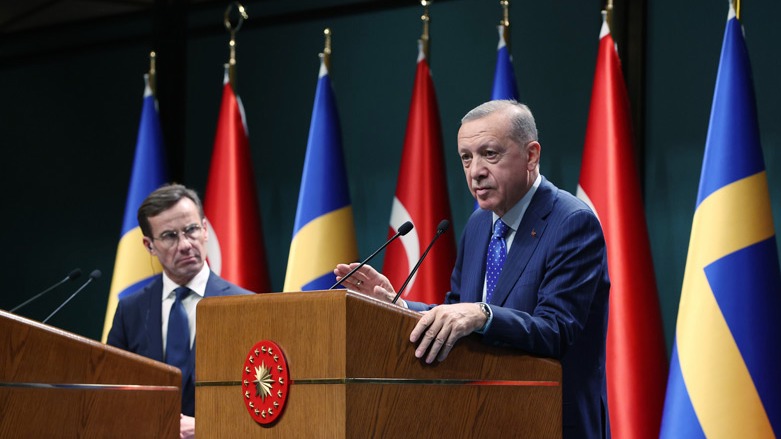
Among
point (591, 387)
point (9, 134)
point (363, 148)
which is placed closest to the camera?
point (591, 387)

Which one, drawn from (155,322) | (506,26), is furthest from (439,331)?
(506,26)

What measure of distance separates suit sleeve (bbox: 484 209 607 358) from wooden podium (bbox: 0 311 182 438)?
952 mm

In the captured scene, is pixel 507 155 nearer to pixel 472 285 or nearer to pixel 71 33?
pixel 472 285

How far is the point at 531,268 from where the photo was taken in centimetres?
242

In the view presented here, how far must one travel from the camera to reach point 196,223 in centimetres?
398

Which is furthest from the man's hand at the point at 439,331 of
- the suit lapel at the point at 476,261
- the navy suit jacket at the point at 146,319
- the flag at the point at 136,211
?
the flag at the point at 136,211

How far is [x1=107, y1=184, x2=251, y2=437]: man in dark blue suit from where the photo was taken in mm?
3832

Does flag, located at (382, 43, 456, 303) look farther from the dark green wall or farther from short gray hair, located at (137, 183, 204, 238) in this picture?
short gray hair, located at (137, 183, 204, 238)

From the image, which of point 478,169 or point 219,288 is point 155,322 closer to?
point 219,288

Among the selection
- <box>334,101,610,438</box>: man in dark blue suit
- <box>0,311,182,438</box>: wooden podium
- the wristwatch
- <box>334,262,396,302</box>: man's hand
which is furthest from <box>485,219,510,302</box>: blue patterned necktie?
<box>0,311,182,438</box>: wooden podium

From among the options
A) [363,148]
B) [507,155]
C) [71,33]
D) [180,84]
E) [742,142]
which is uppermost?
[71,33]

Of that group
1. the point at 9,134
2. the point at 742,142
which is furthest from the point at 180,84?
the point at 742,142

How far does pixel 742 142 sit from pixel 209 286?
2033mm

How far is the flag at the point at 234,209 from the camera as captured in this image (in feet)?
17.4
